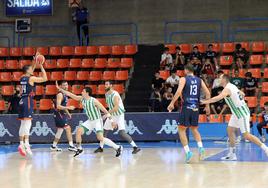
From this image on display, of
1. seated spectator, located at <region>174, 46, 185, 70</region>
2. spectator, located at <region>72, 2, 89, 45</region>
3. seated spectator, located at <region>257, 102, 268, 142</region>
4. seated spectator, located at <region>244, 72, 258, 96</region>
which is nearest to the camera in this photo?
seated spectator, located at <region>257, 102, 268, 142</region>

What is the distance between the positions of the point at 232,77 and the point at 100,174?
32.9ft

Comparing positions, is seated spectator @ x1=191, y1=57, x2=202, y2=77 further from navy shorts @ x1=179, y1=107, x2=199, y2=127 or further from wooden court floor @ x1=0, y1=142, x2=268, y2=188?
navy shorts @ x1=179, y1=107, x2=199, y2=127

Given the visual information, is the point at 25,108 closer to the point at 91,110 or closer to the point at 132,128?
the point at 91,110

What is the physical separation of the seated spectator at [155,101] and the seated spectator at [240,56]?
11.4 feet

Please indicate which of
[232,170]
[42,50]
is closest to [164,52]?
[42,50]

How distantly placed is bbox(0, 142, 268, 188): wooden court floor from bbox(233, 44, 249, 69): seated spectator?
26.2 feet

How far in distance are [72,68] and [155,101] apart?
216 inches

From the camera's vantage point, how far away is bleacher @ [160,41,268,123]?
18625mm

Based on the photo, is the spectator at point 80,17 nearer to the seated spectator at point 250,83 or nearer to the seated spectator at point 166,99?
the seated spectator at point 166,99

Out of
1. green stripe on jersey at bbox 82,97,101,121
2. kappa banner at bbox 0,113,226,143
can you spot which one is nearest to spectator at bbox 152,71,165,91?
kappa banner at bbox 0,113,226,143

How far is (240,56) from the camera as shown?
2077 cm

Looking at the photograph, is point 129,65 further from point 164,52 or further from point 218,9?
point 218,9

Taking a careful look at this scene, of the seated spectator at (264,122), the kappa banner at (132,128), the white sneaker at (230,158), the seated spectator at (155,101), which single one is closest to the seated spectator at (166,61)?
the seated spectator at (155,101)

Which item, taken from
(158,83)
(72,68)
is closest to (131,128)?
(158,83)
